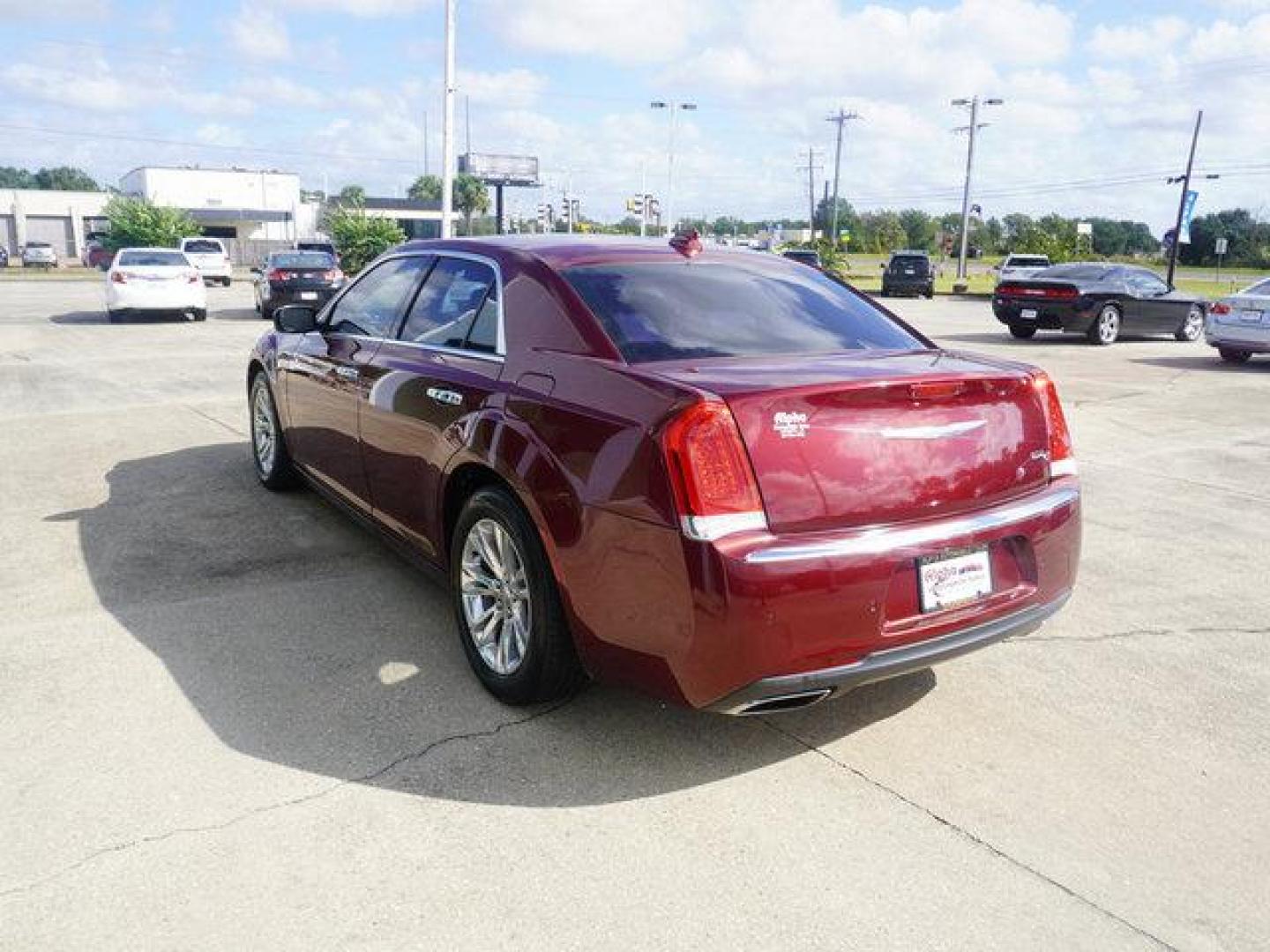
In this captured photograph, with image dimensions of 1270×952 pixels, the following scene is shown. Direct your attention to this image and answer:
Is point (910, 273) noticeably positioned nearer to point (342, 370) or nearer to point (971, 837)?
point (342, 370)

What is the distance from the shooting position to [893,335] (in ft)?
13.1

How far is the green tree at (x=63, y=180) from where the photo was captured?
524 feet

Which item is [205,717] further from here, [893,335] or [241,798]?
[893,335]

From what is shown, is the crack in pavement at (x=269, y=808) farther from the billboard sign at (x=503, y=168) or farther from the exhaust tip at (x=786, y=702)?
the billboard sign at (x=503, y=168)

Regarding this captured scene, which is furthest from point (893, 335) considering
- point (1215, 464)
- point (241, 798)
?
point (1215, 464)

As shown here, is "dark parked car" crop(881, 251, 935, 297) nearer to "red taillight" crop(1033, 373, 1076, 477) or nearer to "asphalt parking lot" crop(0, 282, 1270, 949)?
"asphalt parking lot" crop(0, 282, 1270, 949)

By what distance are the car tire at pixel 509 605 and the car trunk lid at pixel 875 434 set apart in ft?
2.53

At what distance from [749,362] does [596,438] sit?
61 cm

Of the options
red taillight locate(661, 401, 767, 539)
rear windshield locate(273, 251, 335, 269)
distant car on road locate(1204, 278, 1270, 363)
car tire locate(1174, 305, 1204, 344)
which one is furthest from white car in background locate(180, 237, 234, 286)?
red taillight locate(661, 401, 767, 539)

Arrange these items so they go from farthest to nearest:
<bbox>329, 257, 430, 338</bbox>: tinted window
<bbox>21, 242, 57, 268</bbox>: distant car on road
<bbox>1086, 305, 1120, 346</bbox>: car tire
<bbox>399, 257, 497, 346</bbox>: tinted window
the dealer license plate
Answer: <bbox>21, 242, 57, 268</bbox>: distant car on road < <bbox>1086, 305, 1120, 346</bbox>: car tire < <bbox>329, 257, 430, 338</bbox>: tinted window < <bbox>399, 257, 497, 346</bbox>: tinted window < the dealer license plate

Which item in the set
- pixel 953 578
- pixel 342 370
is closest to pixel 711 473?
pixel 953 578

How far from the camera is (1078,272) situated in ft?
62.1

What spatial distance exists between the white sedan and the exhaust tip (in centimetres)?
1981

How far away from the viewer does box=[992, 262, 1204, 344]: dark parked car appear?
17.9m
